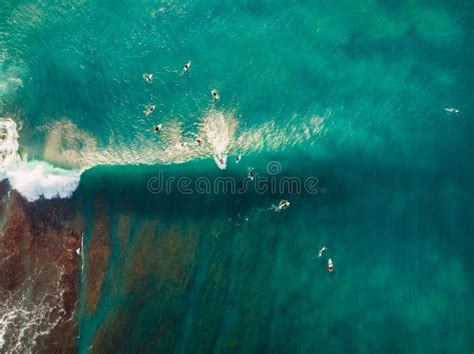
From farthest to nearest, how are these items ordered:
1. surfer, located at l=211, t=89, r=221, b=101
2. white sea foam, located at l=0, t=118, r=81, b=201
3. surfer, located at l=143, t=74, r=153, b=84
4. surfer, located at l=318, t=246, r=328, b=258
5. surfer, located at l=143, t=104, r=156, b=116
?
surfer, located at l=143, t=74, r=153, b=84 → surfer, located at l=211, t=89, r=221, b=101 → surfer, located at l=143, t=104, r=156, b=116 → surfer, located at l=318, t=246, r=328, b=258 → white sea foam, located at l=0, t=118, r=81, b=201

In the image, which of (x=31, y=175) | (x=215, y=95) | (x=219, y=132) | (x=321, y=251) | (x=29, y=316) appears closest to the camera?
(x=29, y=316)

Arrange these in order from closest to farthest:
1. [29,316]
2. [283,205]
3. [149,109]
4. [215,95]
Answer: [29,316] → [283,205] → [149,109] → [215,95]

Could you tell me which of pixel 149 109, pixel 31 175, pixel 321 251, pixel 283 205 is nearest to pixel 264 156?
pixel 283 205

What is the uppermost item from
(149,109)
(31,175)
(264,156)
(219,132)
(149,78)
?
(149,78)

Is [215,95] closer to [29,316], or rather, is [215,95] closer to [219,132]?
[219,132]

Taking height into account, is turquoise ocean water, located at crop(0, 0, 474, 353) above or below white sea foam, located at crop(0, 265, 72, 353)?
above

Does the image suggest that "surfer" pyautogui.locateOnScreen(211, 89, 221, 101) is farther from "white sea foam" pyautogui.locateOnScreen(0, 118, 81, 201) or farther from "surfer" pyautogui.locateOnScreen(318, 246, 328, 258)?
"surfer" pyautogui.locateOnScreen(318, 246, 328, 258)

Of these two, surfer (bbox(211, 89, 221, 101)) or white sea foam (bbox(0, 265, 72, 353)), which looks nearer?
white sea foam (bbox(0, 265, 72, 353))

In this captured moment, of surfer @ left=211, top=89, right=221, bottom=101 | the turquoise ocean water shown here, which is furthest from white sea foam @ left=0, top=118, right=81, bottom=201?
surfer @ left=211, top=89, right=221, bottom=101
